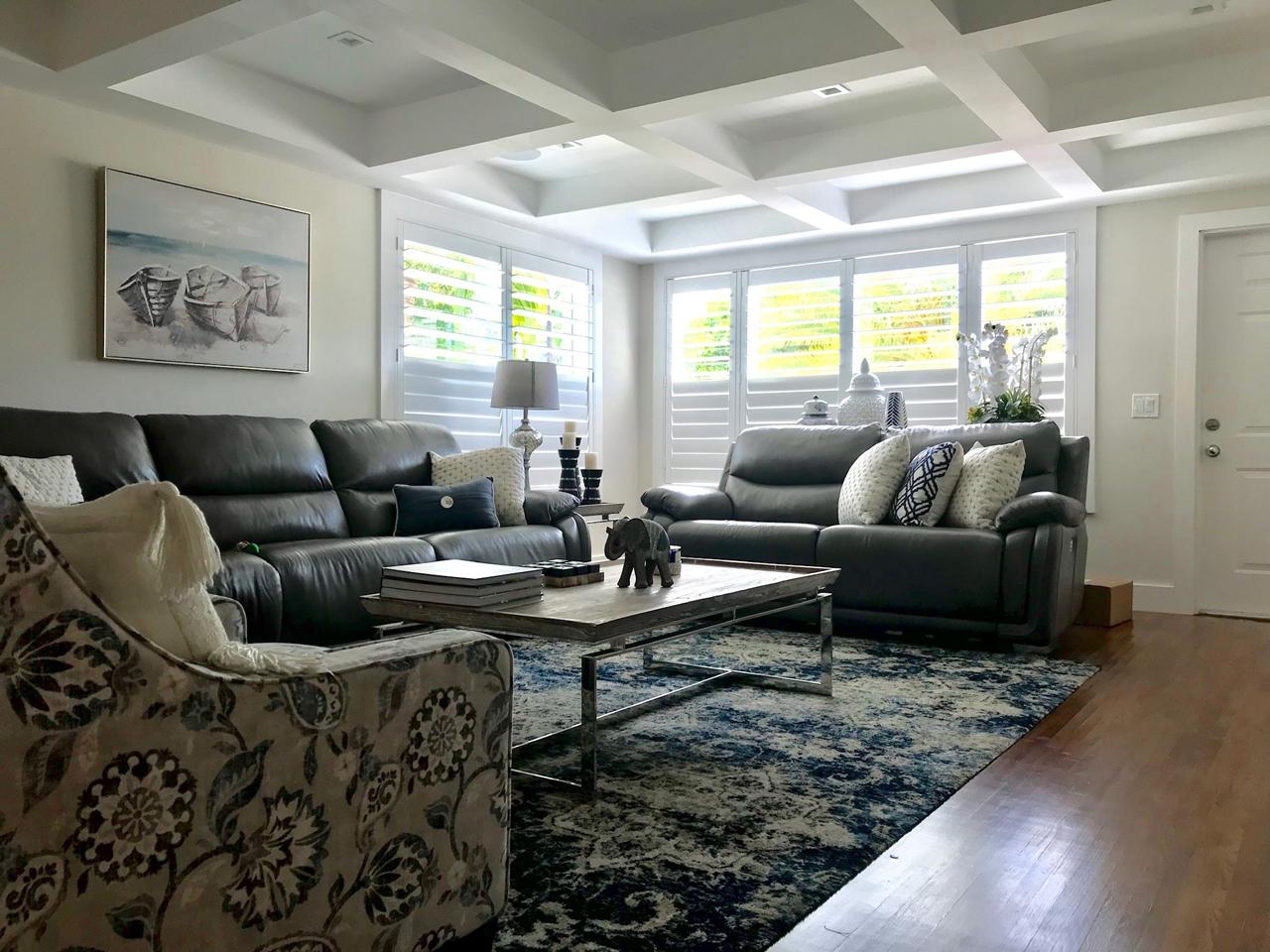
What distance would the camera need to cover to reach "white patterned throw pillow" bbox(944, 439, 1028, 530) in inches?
161

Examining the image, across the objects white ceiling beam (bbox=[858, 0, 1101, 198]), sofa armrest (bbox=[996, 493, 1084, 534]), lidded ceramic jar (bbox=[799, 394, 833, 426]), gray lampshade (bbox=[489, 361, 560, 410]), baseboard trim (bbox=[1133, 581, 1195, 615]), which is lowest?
baseboard trim (bbox=[1133, 581, 1195, 615])

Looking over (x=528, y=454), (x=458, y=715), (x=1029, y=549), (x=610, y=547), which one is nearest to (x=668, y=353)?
(x=528, y=454)

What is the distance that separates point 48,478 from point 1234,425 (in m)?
5.29

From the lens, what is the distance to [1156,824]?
2055mm

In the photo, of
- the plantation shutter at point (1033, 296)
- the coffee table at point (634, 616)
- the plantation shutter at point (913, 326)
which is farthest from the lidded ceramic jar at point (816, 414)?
the coffee table at point (634, 616)

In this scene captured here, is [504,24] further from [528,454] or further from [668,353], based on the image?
[668,353]

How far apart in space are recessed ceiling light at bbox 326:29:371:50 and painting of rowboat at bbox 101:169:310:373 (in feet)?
2.99

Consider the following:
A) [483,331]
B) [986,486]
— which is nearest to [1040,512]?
A: [986,486]

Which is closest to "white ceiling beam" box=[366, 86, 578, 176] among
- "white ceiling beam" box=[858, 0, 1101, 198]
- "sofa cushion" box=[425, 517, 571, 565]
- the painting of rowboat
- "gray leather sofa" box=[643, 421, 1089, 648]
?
the painting of rowboat

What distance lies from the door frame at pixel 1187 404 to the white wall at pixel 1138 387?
0.11 feet

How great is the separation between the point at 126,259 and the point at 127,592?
132 inches

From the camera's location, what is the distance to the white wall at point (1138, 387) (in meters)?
5.15

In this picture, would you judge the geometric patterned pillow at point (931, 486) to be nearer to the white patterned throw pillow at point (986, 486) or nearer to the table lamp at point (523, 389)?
the white patterned throw pillow at point (986, 486)

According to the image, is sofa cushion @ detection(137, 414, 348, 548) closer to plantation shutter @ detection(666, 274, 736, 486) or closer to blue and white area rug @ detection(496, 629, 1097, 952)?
blue and white area rug @ detection(496, 629, 1097, 952)
